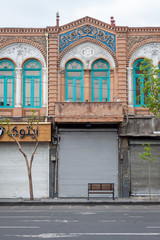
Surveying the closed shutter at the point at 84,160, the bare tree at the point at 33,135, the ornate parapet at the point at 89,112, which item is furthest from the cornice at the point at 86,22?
the closed shutter at the point at 84,160

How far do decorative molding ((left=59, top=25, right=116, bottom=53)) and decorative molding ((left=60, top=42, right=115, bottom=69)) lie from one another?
433 mm

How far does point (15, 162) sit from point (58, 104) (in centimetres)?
434

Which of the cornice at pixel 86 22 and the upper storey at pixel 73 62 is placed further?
the cornice at pixel 86 22

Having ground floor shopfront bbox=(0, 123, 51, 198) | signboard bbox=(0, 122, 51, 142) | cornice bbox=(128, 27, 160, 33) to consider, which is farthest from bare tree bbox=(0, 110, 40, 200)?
cornice bbox=(128, 27, 160, 33)

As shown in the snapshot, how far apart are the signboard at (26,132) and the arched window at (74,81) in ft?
7.69

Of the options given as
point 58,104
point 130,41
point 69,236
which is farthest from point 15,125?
point 69,236

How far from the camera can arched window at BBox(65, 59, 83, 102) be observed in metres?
22.8

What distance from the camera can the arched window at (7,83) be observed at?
22875mm

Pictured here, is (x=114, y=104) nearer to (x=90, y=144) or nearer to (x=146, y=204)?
(x=90, y=144)

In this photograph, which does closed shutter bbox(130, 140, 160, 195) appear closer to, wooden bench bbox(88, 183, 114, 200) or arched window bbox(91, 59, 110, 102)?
wooden bench bbox(88, 183, 114, 200)

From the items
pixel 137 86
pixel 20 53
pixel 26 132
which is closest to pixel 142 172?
pixel 137 86

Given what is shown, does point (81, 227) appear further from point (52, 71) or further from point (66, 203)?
point (52, 71)

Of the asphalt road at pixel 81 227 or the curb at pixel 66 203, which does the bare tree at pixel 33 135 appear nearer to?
the curb at pixel 66 203

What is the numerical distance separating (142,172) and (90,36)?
28.7 ft
